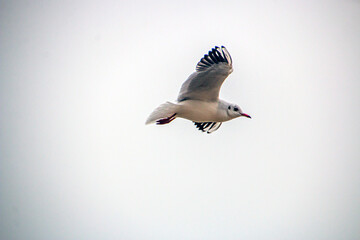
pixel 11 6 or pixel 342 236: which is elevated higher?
pixel 11 6

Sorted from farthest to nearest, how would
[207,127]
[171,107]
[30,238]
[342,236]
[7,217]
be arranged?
[7,217]
[30,238]
[342,236]
[207,127]
[171,107]

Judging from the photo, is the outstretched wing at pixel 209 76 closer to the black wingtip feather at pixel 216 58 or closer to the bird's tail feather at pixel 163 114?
the black wingtip feather at pixel 216 58

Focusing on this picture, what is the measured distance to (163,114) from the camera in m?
3.52

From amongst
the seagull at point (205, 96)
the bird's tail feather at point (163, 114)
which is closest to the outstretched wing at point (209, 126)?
the seagull at point (205, 96)

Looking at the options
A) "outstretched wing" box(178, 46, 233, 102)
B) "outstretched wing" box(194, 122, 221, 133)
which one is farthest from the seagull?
"outstretched wing" box(194, 122, 221, 133)

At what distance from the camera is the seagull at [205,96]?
11.8ft

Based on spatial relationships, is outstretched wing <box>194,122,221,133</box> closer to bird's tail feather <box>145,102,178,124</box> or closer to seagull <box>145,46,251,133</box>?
seagull <box>145,46,251,133</box>

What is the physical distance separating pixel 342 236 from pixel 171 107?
1025 centimetres

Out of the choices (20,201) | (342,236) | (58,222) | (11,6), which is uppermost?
(11,6)

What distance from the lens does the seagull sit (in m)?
3.59

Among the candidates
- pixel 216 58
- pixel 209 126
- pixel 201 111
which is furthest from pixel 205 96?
pixel 209 126

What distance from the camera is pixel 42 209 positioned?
16.2 meters

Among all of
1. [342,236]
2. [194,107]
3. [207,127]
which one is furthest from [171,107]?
[342,236]

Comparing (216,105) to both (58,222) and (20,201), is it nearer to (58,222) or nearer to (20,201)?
(58,222)
